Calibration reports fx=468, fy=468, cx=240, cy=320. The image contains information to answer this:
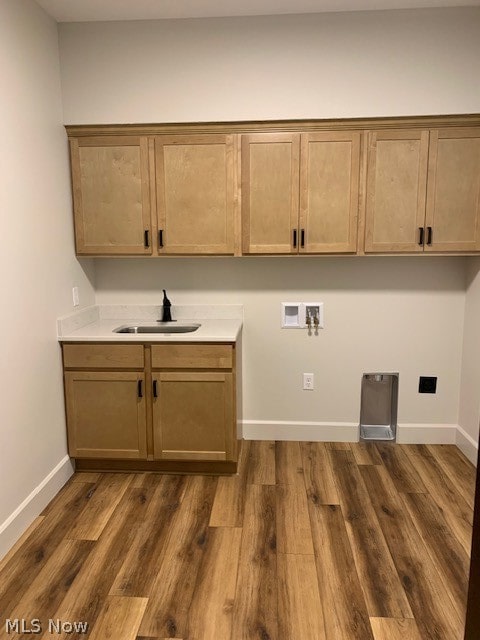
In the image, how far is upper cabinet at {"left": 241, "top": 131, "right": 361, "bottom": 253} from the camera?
2840mm

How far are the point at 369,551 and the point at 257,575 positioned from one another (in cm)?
55

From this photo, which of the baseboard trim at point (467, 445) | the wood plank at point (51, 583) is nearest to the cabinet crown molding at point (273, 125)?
the baseboard trim at point (467, 445)

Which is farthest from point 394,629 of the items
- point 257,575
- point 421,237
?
point 421,237

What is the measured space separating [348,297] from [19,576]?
245 cm

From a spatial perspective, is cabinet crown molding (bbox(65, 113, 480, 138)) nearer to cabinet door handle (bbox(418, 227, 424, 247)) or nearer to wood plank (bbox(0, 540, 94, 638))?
cabinet door handle (bbox(418, 227, 424, 247))

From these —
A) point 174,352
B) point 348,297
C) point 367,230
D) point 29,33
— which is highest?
point 29,33

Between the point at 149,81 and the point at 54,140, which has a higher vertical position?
the point at 149,81

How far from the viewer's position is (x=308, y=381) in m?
3.33

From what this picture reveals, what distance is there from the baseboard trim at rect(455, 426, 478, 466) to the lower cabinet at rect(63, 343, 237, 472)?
153 centimetres

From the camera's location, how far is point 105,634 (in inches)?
67.9

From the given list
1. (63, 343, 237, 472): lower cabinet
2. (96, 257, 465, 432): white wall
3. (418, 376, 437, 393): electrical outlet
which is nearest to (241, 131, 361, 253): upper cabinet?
(96, 257, 465, 432): white wall

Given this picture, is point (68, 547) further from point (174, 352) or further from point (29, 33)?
point (29, 33)

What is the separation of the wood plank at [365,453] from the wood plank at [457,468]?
38 centimetres

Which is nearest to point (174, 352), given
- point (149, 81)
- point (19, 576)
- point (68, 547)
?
point (68, 547)
